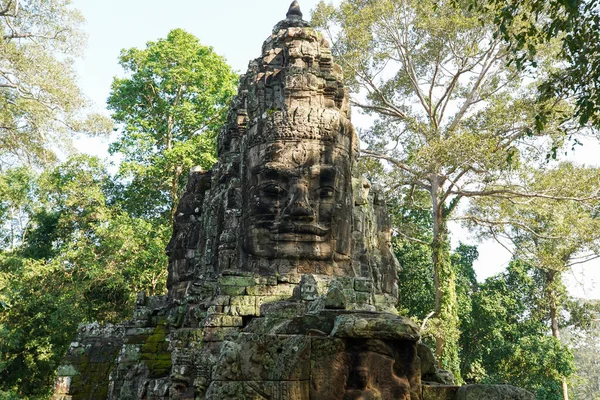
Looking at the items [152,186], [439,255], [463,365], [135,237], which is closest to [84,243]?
[135,237]

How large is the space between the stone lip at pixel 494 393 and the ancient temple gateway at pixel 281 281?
35 centimetres

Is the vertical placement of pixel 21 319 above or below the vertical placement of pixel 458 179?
below

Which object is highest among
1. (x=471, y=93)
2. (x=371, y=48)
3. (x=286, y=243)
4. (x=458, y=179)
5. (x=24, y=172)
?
(x=371, y=48)

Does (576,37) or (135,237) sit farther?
(135,237)

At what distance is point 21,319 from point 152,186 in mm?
6482

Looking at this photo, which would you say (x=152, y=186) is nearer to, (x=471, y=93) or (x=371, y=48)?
(x=371, y=48)

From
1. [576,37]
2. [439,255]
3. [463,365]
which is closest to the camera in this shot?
[576,37]

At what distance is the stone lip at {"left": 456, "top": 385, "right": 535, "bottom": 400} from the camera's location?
13.6 ft

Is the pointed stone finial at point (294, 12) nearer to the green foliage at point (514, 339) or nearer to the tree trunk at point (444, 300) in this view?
the tree trunk at point (444, 300)

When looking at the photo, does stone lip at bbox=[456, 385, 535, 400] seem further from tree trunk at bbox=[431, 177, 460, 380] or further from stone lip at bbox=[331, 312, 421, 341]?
tree trunk at bbox=[431, 177, 460, 380]

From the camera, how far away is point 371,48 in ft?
65.9

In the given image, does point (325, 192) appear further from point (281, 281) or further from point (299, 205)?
point (281, 281)

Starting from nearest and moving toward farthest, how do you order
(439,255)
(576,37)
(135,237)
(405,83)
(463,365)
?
(576,37) < (439,255) < (135,237) < (405,83) < (463,365)

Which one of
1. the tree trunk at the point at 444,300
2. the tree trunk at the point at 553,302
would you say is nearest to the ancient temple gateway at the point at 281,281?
the tree trunk at the point at 444,300
